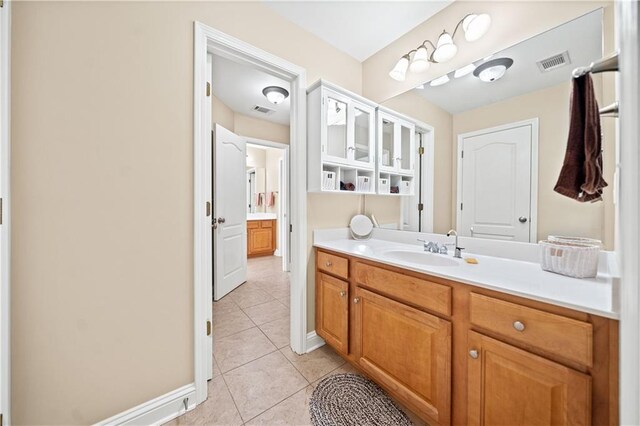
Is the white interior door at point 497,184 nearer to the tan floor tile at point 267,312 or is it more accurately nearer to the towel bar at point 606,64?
the towel bar at point 606,64

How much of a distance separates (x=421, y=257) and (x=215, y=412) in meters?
1.52

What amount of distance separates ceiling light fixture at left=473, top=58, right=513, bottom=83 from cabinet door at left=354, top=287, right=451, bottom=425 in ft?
4.81

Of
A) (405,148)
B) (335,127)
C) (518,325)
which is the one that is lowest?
(518,325)

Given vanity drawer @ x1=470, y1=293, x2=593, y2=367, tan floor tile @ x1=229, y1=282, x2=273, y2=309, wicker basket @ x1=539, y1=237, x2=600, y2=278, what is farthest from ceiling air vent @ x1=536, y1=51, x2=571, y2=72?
tan floor tile @ x1=229, y1=282, x2=273, y2=309

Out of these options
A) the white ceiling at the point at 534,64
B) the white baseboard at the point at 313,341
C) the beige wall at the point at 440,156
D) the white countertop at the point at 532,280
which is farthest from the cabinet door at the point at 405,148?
the white baseboard at the point at 313,341

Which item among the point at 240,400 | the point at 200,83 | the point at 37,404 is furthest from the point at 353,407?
the point at 200,83

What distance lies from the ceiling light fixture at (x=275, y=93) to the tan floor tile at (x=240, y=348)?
261 centimetres

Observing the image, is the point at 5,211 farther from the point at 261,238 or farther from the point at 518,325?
the point at 261,238

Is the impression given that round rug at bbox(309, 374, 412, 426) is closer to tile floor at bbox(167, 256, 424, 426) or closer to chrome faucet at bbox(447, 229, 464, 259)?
tile floor at bbox(167, 256, 424, 426)

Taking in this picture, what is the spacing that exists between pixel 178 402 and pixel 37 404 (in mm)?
570

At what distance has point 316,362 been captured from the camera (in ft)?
5.65

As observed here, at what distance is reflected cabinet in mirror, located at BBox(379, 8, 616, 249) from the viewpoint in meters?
1.11

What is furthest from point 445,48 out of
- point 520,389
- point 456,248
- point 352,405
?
point 352,405

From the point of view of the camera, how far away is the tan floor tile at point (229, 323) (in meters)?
2.12
